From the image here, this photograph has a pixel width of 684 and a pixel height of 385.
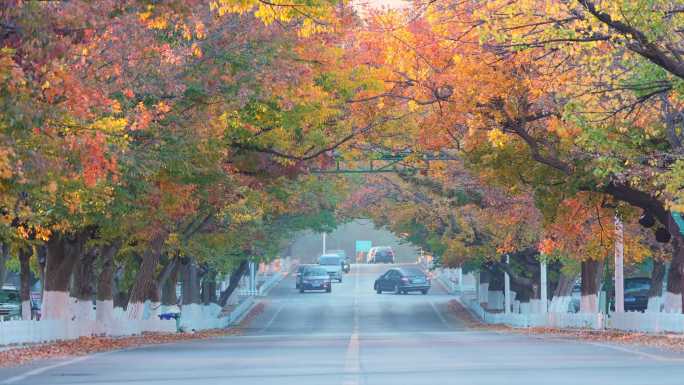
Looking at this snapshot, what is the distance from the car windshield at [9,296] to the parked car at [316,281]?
3755 centimetres

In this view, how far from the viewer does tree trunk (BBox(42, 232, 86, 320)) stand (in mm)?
37125

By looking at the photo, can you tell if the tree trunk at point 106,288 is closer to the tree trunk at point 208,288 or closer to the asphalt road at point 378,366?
the asphalt road at point 378,366

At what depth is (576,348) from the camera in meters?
24.5

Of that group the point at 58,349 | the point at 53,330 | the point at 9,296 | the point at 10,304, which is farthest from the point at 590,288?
the point at 9,296

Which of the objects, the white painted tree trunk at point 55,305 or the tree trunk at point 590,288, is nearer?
the white painted tree trunk at point 55,305

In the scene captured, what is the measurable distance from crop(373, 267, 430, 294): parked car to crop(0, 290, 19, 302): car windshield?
127ft

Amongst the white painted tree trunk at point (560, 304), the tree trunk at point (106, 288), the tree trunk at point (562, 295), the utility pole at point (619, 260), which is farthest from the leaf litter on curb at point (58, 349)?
the tree trunk at point (562, 295)

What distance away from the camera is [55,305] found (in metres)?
37.1

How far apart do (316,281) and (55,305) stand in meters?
56.5

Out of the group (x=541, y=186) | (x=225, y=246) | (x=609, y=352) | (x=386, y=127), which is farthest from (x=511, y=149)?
(x=225, y=246)

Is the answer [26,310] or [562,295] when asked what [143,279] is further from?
[562,295]

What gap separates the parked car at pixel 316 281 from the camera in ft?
306

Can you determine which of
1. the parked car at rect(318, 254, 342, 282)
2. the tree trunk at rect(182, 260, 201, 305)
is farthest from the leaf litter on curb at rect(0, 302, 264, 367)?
the parked car at rect(318, 254, 342, 282)

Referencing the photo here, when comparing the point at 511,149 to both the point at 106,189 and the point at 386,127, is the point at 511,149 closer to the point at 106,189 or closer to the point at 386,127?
the point at 386,127
